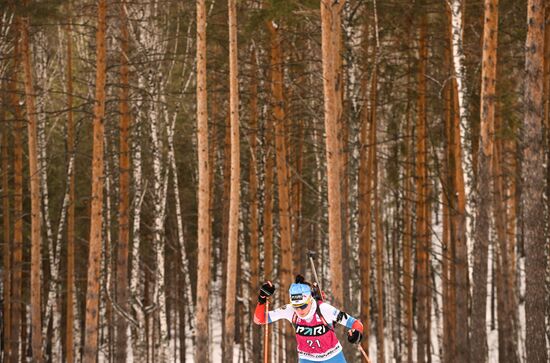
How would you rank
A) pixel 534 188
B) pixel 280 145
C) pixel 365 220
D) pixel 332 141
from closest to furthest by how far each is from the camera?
pixel 534 188 < pixel 332 141 < pixel 280 145 < pixel 365 220

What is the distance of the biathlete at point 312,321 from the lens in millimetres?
7992

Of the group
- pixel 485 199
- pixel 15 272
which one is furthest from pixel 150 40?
pixel 485 199

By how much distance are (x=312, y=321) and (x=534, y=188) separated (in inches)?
166

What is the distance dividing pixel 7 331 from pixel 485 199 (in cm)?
1744

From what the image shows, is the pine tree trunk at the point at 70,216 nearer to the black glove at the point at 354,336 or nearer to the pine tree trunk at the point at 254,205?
the pine tree trunk at the point at 254,205

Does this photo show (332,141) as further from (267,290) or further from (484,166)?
(267,290)

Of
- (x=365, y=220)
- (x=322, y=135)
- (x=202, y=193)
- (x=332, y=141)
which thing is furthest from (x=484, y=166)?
(x=322, y=135)

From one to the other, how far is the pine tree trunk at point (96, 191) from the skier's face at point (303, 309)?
6.22m

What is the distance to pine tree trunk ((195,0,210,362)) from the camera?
43.1 ft

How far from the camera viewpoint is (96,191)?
43.7ft

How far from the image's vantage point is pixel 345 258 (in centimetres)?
1270

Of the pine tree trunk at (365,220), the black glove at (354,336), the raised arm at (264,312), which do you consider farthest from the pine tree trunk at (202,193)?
the black glove at (354,336)

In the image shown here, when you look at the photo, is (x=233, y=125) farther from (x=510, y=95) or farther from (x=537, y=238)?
(x=510, y=95)

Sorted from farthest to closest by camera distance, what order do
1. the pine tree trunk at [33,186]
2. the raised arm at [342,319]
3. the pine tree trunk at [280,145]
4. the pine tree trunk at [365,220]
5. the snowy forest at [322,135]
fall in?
the pine tree trunk at [365,220] → the pine tree trunk at [33,186] → the pine tree trunk at [280,145] → the snowy forest at [322,135] → the raised arm at [342,319]
